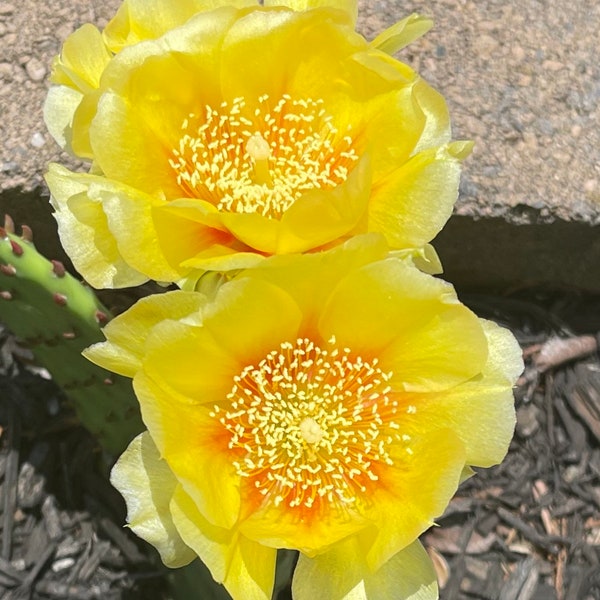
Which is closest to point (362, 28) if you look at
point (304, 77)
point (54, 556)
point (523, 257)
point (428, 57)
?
point (428, 57)

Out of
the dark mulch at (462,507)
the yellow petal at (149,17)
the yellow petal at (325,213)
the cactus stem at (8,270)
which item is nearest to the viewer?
the yellow petal at (325,213)

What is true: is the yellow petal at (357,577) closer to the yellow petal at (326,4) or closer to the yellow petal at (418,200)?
the yellow petal at (418,200)

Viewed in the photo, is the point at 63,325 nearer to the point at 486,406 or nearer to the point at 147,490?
the point at 147,490

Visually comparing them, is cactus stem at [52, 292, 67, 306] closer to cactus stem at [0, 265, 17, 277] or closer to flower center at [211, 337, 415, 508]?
cactus stem at [0, 265, 17, 277]

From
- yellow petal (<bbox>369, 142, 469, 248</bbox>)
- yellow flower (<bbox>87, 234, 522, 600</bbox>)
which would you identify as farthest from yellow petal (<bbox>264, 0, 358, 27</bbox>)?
yellow flower (<bbox>87, 234, 522, 600</bbox>)

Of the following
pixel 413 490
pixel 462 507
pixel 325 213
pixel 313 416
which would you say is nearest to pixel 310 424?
pixel 313 416

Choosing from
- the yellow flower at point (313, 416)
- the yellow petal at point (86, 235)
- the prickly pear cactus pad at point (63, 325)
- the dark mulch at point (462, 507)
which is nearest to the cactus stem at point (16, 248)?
the prickly pear cactus pad at point (63, 325)

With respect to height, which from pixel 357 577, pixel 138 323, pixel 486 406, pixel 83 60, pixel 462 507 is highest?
pixel 83 60
